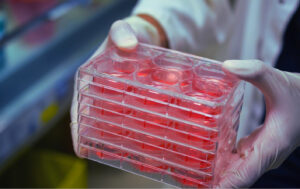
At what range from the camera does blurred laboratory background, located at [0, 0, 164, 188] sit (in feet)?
4.61

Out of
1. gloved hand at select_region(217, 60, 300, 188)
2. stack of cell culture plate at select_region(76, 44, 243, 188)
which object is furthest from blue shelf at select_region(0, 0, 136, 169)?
gloved hand at select_region(217, 60, 300, 188)

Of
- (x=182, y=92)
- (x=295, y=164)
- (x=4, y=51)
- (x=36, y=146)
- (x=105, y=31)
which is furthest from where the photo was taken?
(x=36, y=146)

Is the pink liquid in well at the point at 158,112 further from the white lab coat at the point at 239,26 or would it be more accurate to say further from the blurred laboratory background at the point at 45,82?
the blurred laboratory background at the point at 45,82

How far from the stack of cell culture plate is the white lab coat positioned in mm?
491

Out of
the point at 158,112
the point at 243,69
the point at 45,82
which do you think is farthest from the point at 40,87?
the point at 243,69

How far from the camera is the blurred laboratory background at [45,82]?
1.41m

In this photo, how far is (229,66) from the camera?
2.58 ft

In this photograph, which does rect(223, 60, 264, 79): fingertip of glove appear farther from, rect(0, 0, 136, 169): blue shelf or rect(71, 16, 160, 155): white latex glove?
rect(0, 0, 136, 169): blue shelf

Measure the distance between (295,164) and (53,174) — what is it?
1296mm

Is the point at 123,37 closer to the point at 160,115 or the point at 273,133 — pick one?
the point at 160,115

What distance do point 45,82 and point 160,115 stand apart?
2.91 ft

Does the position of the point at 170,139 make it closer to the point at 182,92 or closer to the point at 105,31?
the point at 182,92

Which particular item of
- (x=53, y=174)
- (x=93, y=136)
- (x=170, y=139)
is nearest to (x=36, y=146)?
(x=53, y=174)

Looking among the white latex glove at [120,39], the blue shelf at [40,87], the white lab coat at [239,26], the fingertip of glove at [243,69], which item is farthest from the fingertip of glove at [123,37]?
the blue shelf at [40,87]
